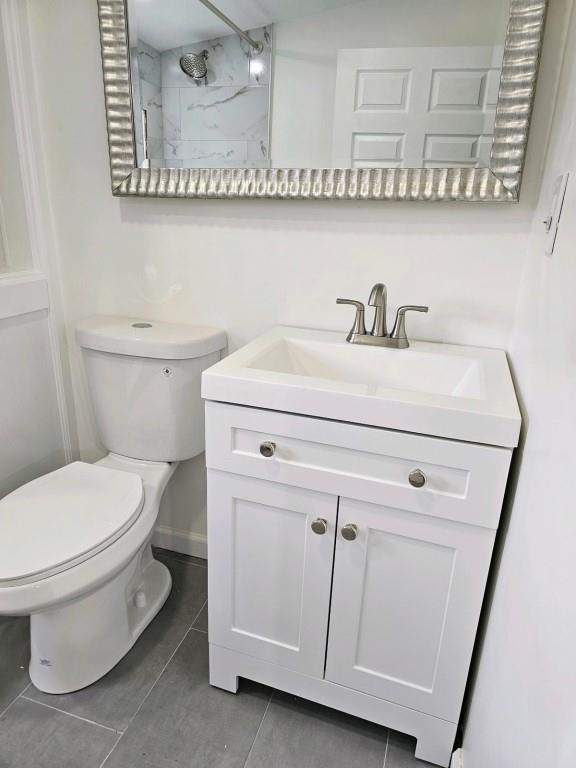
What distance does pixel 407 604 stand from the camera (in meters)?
1.03

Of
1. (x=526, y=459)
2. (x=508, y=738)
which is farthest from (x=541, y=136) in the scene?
(x=508, y=738)

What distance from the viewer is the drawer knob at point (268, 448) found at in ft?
3.32

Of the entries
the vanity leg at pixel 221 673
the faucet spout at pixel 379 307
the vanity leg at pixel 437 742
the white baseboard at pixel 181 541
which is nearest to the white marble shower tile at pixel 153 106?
the faucet spout at pixel 379 307

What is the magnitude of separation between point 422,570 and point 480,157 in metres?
0.91

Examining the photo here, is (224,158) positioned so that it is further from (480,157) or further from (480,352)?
(480,352)

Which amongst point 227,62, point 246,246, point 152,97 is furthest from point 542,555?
point 152,97

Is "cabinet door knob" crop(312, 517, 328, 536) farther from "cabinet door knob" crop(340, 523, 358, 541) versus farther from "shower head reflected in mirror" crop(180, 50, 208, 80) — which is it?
"shower head reflected in mirror" crop(180, 50, 208, 80)

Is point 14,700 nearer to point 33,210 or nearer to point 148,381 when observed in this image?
point 148,381

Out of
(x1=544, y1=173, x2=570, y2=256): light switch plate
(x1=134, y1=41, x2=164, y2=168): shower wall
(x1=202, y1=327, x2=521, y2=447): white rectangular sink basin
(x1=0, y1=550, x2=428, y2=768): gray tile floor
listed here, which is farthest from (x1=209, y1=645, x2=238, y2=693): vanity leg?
(x1=134, y1=41, x2=164, y2=168): shower wall

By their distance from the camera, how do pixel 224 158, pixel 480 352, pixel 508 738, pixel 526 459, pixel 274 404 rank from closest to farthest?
1. pixel 508 738
2. pixel 526 459
3. pixel 274 404
4. pixel 480 352
5. pixel 224 158

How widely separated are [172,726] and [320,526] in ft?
2.11

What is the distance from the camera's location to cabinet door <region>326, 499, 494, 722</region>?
0.97 meters

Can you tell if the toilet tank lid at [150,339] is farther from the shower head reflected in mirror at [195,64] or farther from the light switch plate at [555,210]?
the light switch plate at [555,210]

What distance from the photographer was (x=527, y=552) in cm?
73
